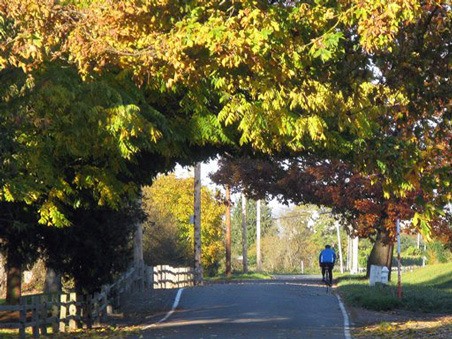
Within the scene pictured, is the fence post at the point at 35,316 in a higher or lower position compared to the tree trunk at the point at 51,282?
lower

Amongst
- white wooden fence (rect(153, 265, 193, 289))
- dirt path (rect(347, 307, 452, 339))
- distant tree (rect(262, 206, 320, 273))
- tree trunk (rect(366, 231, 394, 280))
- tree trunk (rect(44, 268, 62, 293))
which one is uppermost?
distant tree (rect(262, 206, 320, 273))

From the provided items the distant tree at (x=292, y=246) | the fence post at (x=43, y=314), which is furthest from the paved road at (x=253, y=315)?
the distant tree at (x=292, y=246)

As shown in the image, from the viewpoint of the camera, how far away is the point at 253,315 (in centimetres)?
2598

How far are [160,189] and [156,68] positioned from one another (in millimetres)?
60911

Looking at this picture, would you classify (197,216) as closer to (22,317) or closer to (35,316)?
(35,316)

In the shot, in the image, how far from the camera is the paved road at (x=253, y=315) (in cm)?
2105

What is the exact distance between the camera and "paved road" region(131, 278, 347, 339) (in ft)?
69.1

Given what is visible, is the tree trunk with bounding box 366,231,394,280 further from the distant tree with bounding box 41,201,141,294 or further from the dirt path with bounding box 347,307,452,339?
the distant tree with bounding box 41,201,141,294

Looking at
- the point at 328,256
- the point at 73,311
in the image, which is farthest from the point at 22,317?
the point at 328,256

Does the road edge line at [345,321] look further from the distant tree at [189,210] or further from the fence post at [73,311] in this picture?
the distant tree at [189,210]

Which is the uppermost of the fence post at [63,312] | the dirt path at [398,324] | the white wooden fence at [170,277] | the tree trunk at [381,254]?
the tree trunk at [381,254]

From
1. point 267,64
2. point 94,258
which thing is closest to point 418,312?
point 94,258

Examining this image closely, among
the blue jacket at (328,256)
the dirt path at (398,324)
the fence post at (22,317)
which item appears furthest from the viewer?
the blue jacket at (328,256)

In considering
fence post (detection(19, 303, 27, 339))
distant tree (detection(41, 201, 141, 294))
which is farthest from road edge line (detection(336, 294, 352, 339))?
fence post (detection(19, 303, 27, 339))
